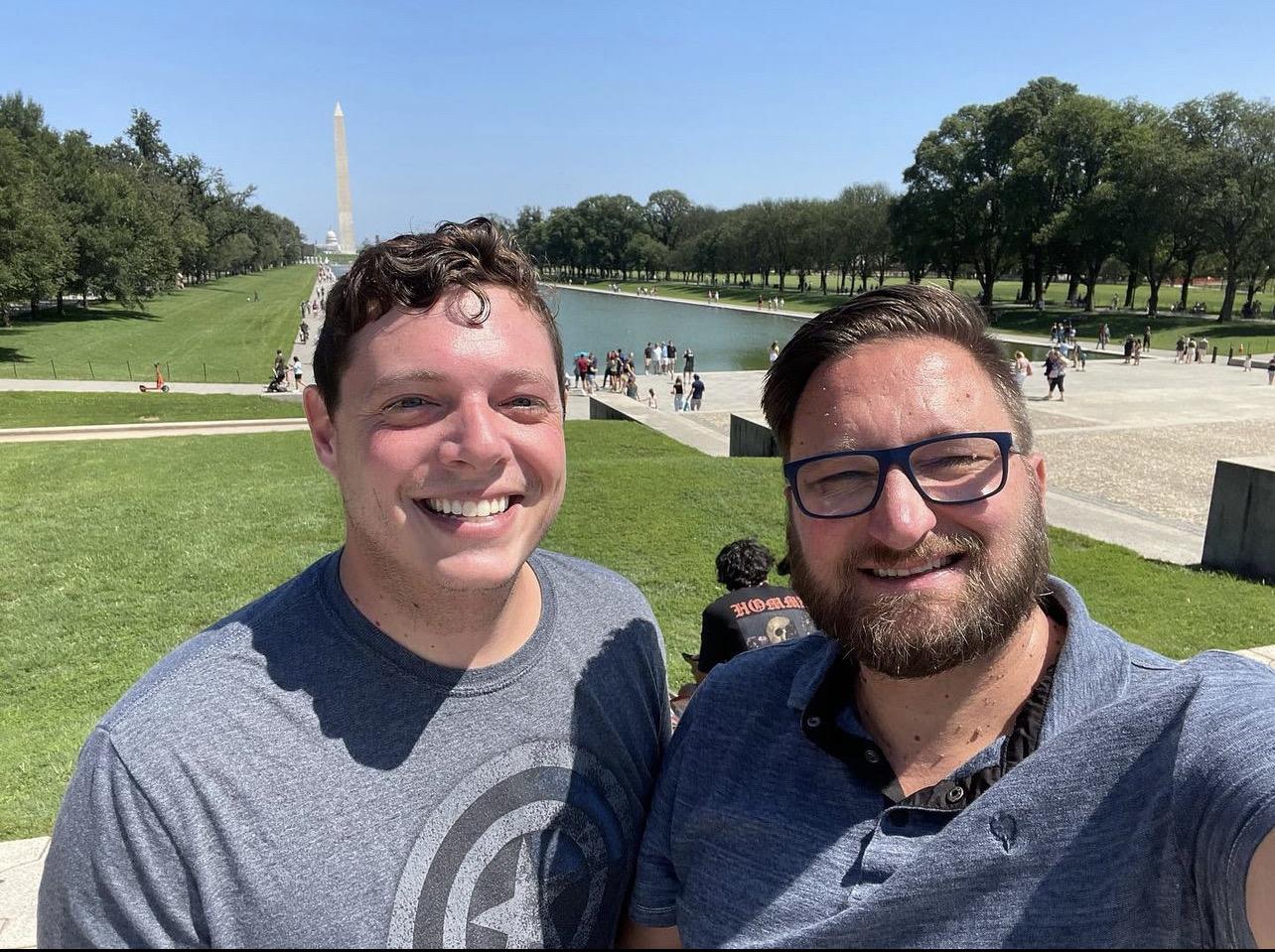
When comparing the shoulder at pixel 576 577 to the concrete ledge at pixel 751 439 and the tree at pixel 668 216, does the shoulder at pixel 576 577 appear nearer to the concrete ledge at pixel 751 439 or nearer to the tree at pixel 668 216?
the concrete ledge at pixel 751 439

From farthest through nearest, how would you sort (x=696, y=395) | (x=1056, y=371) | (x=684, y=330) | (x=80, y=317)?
1. (x=684, y=330)
2. (x=80, y=317)
3. (x=696, y=395)
4. (x=1056, y=371)

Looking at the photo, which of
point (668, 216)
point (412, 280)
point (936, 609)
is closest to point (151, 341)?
point (412, 280)

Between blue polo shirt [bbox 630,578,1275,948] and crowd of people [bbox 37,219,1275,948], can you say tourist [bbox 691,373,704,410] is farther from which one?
blue polo shirt [bbox 630,578,1275,948]

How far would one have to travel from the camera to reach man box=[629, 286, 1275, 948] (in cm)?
136

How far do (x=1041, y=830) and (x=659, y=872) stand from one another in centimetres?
79

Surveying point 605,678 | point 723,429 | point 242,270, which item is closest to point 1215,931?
point 605,678

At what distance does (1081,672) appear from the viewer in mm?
1544

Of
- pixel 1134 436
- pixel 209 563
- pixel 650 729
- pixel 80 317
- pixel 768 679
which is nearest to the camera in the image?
pixel 768 679

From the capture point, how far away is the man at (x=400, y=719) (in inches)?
58.2

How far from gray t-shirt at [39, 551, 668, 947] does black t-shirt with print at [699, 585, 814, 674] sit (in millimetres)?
2478

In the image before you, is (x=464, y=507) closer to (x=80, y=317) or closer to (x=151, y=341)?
(x=151, y=341)

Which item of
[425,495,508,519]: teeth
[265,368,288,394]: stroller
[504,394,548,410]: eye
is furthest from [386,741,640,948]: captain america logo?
[265,368,288,394]: stroller

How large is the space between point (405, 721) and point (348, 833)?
231 mm

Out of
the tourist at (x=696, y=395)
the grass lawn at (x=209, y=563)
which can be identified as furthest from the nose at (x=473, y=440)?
the tourist at (x=696, y=395)
